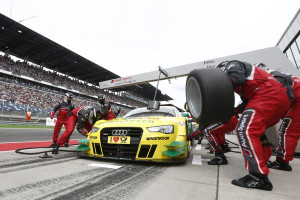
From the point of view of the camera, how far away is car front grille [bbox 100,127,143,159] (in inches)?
102

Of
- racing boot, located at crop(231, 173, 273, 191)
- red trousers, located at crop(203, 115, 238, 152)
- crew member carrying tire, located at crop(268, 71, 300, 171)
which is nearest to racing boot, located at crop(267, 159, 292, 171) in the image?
crew member carrying tire, located at crop(268, 71, 300, 171)

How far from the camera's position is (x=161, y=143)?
2.56 meters

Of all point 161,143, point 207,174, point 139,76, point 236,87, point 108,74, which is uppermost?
point 108,74

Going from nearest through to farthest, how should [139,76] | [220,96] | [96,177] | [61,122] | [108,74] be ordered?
[220,96], [96,177], [61,122], [139,76], [108,74]

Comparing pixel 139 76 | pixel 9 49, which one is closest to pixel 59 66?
pixel 9 49

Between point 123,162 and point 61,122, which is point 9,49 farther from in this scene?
point 123,162

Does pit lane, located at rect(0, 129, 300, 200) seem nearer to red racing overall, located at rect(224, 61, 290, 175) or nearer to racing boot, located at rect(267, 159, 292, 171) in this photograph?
racing boot, located at rect(267, 159, 292, 171)

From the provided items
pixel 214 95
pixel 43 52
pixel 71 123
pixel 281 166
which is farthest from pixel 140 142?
pixel 43 52

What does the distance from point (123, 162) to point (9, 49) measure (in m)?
28.1

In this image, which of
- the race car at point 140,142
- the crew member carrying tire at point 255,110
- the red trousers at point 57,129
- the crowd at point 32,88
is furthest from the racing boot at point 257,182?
the crowd at point 32,88

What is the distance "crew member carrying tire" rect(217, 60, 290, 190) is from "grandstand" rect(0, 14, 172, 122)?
16.9 m

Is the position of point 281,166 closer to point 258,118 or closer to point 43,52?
point 258,118

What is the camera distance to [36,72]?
86.8 ft

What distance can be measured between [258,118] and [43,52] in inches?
1075
